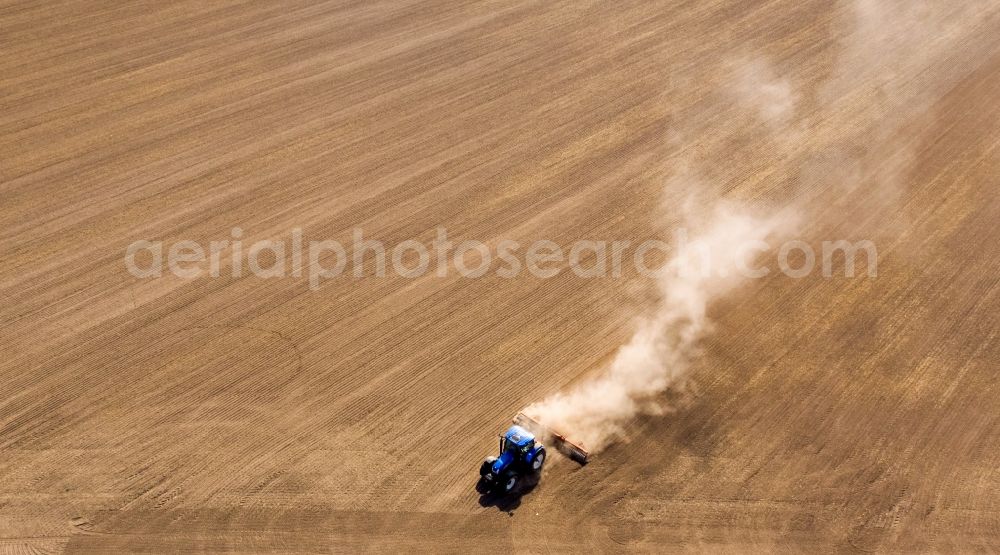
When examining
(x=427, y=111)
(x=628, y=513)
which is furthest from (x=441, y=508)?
(x=427, y=111)

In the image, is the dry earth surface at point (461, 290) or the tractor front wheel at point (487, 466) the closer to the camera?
the tractor front wheel at point (487, 466)

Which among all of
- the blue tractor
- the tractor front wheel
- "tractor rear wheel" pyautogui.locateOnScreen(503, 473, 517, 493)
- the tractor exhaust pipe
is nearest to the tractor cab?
the blue tractor

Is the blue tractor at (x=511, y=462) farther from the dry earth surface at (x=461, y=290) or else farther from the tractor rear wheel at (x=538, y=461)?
the dry earth surface at (x=461, y=290)

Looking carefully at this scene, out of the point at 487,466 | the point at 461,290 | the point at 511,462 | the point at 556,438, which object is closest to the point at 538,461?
the point at 511,462

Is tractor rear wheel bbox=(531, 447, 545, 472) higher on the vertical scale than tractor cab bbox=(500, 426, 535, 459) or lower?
lower

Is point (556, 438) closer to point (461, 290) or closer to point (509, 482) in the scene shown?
point (509, 482)

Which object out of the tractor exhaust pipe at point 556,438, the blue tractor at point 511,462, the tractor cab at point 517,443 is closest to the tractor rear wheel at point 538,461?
the blue tractor at point 511,462

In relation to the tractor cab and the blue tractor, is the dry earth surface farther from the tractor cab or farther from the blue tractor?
the tractor cab
